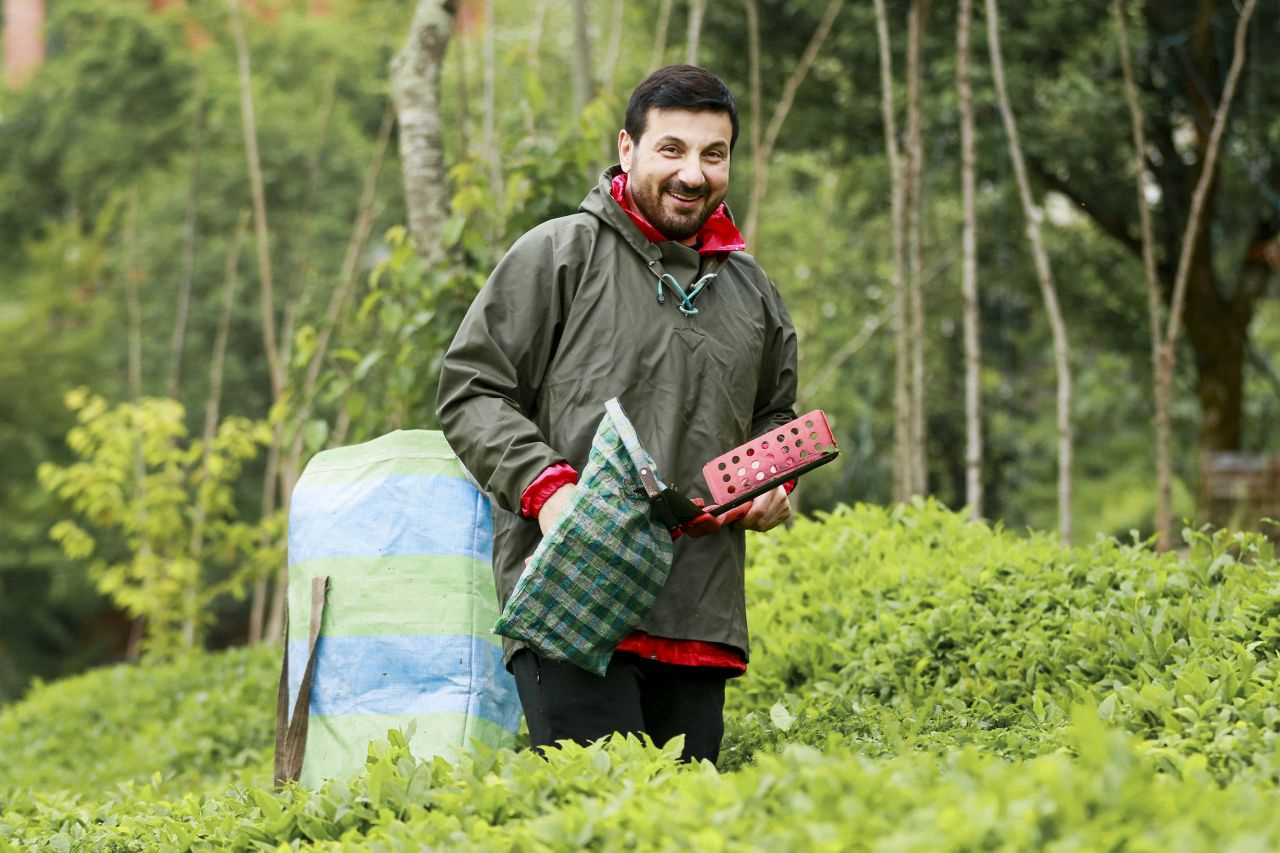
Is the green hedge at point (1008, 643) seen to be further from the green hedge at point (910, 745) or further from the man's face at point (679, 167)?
the man's face at point (679, 167)

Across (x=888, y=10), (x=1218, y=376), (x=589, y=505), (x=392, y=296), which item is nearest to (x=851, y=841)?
(x=589, y=505)

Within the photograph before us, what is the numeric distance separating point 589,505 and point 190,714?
4.50 metres

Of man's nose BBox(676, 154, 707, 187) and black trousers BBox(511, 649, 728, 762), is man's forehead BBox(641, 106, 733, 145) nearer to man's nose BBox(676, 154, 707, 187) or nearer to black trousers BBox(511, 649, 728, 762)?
man's nose BBox(676, 154, 707, 187)

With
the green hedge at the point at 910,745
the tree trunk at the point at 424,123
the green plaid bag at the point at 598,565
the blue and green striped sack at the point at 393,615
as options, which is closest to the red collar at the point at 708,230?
the green plaid bag at the point at 598,565

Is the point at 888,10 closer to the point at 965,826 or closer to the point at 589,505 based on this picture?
the point at 589,505

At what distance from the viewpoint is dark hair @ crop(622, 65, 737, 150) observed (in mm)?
2926

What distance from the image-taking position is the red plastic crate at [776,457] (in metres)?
2.73

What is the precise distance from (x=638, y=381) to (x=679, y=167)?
427 millimetres

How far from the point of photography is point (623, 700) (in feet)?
9.31

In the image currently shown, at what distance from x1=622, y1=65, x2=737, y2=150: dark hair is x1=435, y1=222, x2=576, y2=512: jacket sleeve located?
0.30 m

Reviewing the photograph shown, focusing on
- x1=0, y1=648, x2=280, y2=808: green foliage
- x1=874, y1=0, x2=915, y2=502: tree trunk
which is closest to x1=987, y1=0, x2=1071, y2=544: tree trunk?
x1=874, y1=0, x2=915, y2=502: tree trunk

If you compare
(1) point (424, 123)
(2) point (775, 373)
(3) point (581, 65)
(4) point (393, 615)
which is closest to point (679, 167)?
(2) point (775, 373)

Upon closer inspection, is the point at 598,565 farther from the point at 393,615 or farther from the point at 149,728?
the point at 149,728

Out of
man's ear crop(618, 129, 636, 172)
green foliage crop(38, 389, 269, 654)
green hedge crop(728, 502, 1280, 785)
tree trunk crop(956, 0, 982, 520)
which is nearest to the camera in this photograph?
green hedge crop(728, 502, 1280, 785)
